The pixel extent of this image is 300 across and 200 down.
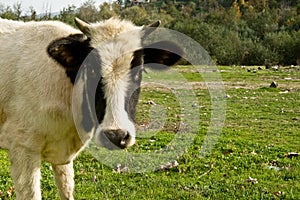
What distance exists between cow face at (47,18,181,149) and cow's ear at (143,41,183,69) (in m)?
0.02

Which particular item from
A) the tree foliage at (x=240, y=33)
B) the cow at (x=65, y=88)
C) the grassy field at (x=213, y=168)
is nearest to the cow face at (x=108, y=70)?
the cow at (x=65, y=88)

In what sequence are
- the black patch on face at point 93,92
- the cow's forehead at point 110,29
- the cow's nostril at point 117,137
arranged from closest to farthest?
the cow's nostril at point 117,137 < the black patch on face at point 93,92 < the cow's forehead at point 110,29

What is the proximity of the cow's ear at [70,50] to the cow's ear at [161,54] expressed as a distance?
2.75 ft

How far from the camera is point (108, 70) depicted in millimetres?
5531

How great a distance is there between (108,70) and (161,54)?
129 centimetres

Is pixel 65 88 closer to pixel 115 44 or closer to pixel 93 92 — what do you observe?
pixel 93 92

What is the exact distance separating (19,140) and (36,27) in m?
1.74

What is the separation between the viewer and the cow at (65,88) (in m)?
5.53

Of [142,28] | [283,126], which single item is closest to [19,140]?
[142,28]

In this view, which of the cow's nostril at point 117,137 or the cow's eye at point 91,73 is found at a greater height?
the cow's eye at point 91,73

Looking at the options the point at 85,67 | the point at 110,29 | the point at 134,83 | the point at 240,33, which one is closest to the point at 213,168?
the point at 134,83

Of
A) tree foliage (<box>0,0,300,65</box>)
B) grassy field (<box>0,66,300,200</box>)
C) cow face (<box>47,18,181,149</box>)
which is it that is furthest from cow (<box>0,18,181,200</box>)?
tree foliage (<box>0,0,300,65</box>)

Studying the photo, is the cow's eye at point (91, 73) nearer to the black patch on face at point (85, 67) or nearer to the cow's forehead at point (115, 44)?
the black patch on face at point (85, 67)

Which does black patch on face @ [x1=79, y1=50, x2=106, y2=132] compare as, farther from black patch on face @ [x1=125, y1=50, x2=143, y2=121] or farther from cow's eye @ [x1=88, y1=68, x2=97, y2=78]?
black patch on face @ [x1=125, y1=50, x2=143, y2=121]
